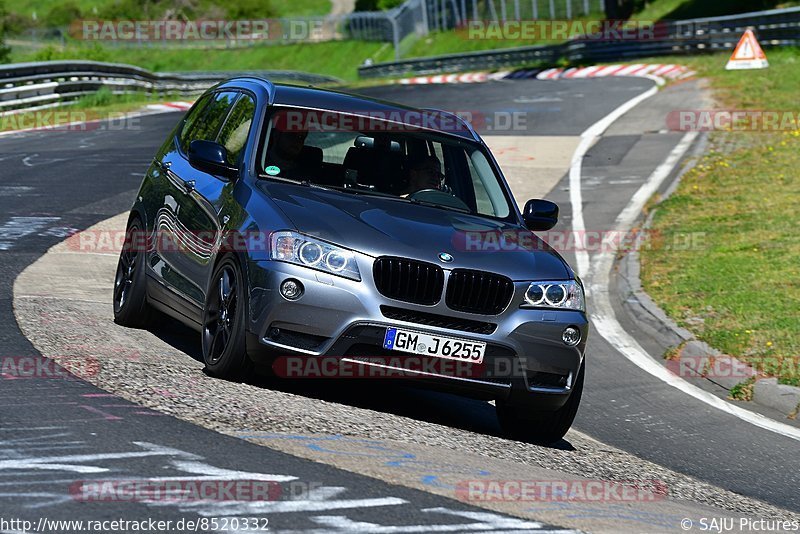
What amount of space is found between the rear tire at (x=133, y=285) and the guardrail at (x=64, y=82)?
19.9m

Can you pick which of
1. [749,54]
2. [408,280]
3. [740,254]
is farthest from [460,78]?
[408,280]

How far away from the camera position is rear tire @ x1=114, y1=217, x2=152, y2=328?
29.9 feet

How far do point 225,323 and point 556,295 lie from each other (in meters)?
1.91

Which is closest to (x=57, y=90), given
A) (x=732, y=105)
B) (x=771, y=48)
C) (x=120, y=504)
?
(x=732, y=105)

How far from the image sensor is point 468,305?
7.29 metres

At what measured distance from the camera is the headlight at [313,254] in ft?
23.3

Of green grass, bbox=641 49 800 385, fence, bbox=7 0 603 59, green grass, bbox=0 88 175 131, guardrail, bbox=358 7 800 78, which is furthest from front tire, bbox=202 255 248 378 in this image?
fence, bbox=7 0 603 59

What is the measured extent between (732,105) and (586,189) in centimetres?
805

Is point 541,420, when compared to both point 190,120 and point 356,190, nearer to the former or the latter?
point 356,190

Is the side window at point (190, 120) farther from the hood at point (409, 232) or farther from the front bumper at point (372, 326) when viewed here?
the front bumper at point (372, 326)

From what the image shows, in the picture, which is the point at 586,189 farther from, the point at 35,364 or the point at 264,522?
the point at 264,522

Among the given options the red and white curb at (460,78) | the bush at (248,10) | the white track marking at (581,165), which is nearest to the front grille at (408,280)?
the white track marking at (581,165)

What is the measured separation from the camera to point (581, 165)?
22.1 meters

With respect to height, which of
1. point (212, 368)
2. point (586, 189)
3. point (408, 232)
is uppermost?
point (408, 232)
